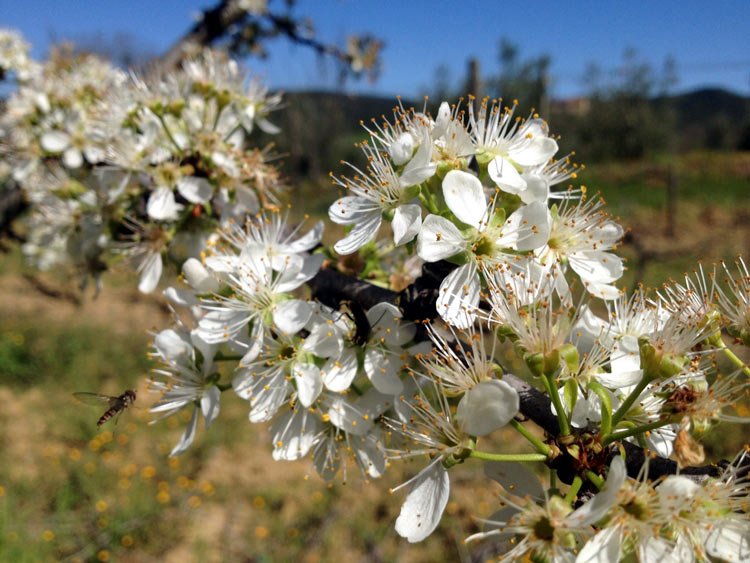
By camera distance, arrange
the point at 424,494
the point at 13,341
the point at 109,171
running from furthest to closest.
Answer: the point at 13,341 < the point at 109,171 < the point at 424,494

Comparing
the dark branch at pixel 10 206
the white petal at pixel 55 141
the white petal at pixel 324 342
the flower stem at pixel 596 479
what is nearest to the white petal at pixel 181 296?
the white petal at pixel 324 342

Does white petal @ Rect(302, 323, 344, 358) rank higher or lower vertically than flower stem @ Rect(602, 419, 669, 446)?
higher

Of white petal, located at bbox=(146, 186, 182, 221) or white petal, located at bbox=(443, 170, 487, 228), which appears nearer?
white petal, located at bbox=(443, 170, 487, 228)

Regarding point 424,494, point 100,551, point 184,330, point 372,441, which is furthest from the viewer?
point 100,551

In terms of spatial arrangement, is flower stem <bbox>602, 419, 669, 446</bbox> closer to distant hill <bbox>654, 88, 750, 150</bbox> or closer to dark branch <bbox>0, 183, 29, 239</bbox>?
dark branch <bbox>0, 183, 29, 239</bbox>

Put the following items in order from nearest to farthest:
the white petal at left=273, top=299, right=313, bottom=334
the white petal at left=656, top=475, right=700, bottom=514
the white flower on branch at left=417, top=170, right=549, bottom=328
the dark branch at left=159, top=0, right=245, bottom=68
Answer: the white petal at left=656, top=475, right=700, bottom=514
the white flower on branch at left=417, top=170, right=549, bottom=328
the white petal at left=273, top=299, right=313, bottom=334
the dark branch at left=159, top=0, right=245, bottom=68

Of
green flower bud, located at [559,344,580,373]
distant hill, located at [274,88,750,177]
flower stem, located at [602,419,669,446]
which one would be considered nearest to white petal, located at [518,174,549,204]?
green flower bud, located at [559,344,580,373]

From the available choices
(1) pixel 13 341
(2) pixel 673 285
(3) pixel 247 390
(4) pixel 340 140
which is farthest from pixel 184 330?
(4) pixel 340 140

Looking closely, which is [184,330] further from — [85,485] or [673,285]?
[85,485]
